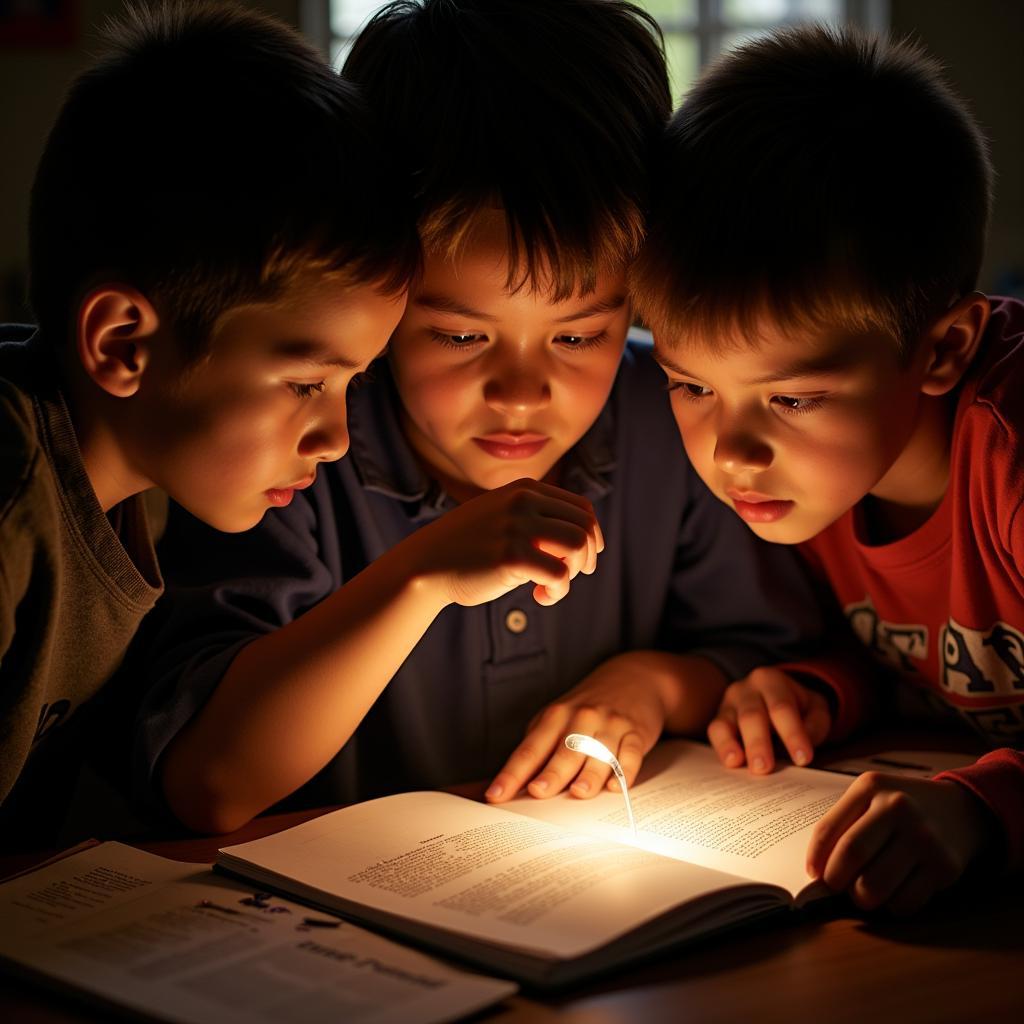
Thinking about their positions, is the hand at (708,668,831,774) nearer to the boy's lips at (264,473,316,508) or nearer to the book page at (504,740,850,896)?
the book page at (504,740,850,896)

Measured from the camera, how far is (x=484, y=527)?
0.93 meters

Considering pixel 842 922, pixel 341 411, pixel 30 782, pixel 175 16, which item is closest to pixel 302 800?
pixel 30 782

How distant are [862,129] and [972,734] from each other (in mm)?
572

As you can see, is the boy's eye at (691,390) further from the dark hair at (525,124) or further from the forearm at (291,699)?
the forearm at (291,699)

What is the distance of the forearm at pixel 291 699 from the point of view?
930 mm

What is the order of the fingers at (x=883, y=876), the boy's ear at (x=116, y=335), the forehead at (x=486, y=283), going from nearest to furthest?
1. the fingers at (x=883, y=876)
2. the boy's ear at (x=116, y=335)
3. the forehead at (x=486, y=283)

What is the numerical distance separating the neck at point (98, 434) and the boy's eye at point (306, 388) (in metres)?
0.13

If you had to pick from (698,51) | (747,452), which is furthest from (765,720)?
(698,51)

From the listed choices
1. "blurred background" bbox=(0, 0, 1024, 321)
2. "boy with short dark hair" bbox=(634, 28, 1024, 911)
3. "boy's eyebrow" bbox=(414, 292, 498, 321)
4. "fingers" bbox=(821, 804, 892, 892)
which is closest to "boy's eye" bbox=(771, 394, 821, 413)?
"boy with short dark hair" bbox=(634, 28, 1024, 911)

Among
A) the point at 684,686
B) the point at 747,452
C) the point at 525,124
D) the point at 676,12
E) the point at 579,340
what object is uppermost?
the point at 676,12

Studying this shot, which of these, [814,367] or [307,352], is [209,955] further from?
[814,367]

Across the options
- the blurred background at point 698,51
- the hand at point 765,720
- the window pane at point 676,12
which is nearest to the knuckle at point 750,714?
the hand at point 765,720

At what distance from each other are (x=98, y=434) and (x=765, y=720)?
61 cm

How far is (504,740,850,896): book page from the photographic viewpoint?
0.83 metres
